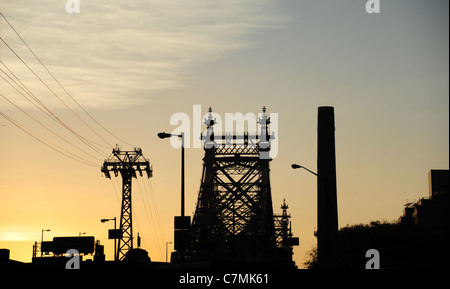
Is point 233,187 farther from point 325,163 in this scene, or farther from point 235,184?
point 325,163

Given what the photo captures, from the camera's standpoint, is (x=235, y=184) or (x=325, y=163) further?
(x=235, y=184)

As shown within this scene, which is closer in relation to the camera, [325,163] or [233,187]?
[325,163]

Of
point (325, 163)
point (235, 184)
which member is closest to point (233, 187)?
point (235, 184)

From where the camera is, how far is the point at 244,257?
417 ft
